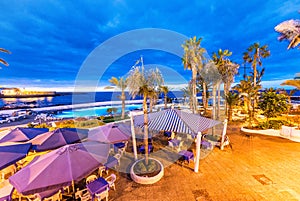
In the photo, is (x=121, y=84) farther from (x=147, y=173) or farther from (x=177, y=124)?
(x=147, y=173)

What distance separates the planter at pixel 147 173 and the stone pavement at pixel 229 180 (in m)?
0.18

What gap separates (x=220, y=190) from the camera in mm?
4723

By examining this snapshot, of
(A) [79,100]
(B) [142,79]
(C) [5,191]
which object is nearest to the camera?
(C) [5,191]

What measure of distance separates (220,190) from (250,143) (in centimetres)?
573

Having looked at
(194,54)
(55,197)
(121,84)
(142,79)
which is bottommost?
(55,197)

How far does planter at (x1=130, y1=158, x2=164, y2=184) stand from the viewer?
525 cm

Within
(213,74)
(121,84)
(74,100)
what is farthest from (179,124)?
(74,100)

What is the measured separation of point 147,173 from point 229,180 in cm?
325

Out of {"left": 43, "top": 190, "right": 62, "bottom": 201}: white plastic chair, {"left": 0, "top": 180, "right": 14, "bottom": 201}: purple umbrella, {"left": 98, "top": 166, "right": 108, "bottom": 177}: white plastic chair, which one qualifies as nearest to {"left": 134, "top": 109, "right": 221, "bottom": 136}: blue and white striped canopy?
{"left": 98, "top": 166, "right": 108, "bottom": 177}: white plastic chair

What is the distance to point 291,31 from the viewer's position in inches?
386

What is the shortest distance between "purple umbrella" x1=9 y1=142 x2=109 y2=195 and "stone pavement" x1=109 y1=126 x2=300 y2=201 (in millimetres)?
1678

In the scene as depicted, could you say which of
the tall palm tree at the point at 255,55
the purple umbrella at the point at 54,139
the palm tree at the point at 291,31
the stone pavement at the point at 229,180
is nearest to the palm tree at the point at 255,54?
the tall palm tree at the point at 255,55

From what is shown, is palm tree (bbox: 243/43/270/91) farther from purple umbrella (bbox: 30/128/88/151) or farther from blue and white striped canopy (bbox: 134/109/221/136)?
purple umbrella (bbox: 30/128/88/151)

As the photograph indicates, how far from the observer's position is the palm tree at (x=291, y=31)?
31.1 feet
